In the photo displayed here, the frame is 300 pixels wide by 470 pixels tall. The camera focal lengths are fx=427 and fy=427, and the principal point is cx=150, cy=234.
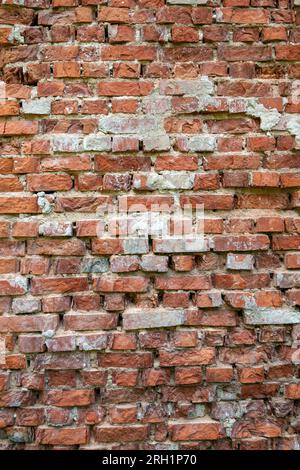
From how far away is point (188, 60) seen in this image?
5.85 feet

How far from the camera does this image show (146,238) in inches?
68.7

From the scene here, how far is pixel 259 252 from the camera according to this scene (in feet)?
5.85


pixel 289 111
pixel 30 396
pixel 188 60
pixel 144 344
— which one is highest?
pixel 188 60

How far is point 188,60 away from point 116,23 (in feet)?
1.09

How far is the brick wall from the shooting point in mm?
1735

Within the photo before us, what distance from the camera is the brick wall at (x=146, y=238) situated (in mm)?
1735

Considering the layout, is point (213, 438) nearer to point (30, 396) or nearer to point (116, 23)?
point (30, 396)

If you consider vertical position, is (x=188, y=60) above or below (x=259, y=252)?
above
